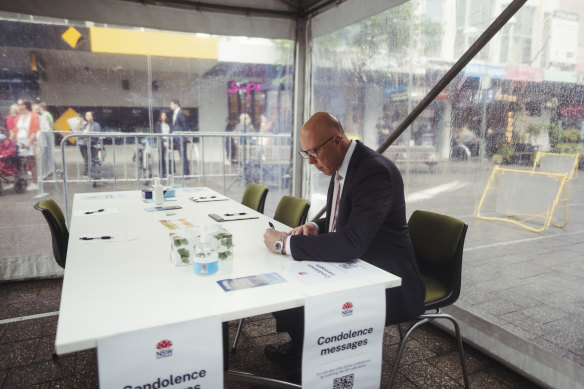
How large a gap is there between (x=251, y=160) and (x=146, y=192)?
223 centimetres

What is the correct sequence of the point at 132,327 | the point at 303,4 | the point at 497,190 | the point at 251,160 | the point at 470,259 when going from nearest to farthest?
the point at 132,327 → the point at 497,190 → the point at 470,259 → the point at 303,4 → the point at 251,160

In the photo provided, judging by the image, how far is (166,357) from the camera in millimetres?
1052

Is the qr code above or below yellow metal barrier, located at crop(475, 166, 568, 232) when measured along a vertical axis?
below

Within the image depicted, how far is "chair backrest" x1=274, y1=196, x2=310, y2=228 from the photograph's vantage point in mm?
2570

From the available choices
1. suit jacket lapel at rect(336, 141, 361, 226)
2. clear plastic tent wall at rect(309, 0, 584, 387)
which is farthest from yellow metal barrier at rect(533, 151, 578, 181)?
suit jacket lapel at rect(336, 141, 361, 226)

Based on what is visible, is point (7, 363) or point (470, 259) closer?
point (7, 363)

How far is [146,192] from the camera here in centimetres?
297

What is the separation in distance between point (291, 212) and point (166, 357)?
5.62ft

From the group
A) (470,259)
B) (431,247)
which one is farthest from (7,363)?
(470,259)

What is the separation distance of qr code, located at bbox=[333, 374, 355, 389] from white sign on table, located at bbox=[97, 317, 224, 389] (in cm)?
43

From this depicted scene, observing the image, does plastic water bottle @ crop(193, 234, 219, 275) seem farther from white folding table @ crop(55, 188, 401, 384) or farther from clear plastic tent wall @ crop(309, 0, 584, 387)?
clear plastic tent wall @ crop(309, 0, 584, 387)

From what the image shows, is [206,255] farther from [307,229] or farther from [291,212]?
[291,212]

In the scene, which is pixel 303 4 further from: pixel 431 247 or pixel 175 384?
pixel 175 384

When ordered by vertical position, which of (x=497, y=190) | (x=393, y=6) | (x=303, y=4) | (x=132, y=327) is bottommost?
(x=132, y=327)
